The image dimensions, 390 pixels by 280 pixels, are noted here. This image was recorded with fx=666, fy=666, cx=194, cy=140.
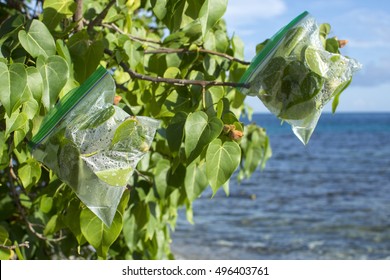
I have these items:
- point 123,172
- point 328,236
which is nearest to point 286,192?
point 328,236

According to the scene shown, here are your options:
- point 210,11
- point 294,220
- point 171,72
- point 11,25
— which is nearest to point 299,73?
point 210,11

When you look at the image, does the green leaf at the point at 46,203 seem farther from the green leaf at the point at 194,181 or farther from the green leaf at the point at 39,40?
the green leaf at the point at 39,40

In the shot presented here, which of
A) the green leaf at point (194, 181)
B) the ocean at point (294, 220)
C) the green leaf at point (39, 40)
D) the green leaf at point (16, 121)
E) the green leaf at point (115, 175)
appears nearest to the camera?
the green leaf at point (115, 175)

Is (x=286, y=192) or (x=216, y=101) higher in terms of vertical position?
(x=216, y=101)

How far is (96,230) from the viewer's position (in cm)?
144

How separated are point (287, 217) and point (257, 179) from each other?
6528mm

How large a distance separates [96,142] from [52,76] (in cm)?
24

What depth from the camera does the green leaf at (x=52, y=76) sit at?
1.38 metres

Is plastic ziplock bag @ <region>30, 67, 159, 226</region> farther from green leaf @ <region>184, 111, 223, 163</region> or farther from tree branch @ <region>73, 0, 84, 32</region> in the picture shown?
tree branch @ <region>73, 0, 84, 32</region>

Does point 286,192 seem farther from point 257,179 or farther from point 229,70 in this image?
point 229,70

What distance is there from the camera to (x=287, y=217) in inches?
403

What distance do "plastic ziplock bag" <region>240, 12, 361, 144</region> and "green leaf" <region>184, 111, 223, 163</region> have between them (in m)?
0.12

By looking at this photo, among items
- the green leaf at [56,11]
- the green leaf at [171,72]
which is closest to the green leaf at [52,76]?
the green leaf at [56,11]

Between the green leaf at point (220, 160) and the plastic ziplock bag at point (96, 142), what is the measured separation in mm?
176
